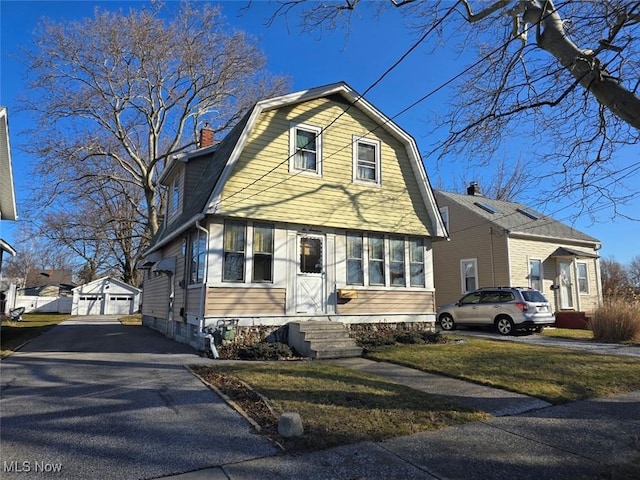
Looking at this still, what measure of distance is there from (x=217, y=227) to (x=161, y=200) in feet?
63.1

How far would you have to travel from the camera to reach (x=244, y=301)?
1061 cm

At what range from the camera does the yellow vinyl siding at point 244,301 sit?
33.4 ft

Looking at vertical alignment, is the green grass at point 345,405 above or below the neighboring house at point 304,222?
below

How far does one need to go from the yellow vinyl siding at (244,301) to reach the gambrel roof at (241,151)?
1907 mm

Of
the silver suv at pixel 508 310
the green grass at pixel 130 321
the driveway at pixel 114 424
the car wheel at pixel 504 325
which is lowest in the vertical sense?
the driveway at pixel 114 424

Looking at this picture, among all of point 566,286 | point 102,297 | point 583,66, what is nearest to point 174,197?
point 583,66

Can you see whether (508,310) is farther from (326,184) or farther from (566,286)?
(566,286)

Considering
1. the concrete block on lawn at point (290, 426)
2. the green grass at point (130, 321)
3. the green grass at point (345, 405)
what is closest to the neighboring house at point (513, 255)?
the green grass at point (345, 405)

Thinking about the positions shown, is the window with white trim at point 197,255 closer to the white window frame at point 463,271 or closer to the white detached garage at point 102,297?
the white window frame at point 463,271

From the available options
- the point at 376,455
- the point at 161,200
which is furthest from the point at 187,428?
the point at 161,200

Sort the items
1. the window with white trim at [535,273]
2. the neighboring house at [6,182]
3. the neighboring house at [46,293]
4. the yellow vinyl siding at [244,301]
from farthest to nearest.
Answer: the neighboring house at [46,293] < the window with white trim at [535,273] < the neighboring house at [6,182] < the yellow vinyl siding at [244,301]

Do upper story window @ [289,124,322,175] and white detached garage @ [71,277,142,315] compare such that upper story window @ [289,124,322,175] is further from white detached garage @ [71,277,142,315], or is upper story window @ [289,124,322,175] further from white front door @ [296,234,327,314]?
white detached garage @ [71,277,142,315]

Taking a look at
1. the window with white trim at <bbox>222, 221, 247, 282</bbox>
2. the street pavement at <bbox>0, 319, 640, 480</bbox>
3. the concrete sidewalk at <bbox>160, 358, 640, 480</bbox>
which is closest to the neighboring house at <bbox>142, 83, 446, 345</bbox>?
the window with white trim at <bbox>222, 221, 247, 282</bbox>

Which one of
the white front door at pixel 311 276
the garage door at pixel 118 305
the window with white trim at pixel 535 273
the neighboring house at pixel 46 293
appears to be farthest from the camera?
the neighboring house at pixel 46 293
